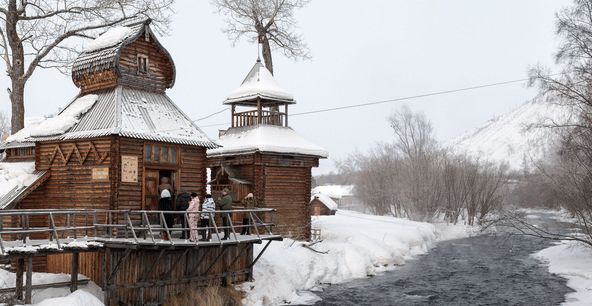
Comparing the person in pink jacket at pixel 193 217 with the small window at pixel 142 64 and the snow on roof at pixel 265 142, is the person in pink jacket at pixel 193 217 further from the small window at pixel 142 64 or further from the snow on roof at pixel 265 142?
the snow on roof at pixel 265 142

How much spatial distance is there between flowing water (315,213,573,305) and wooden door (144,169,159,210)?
315 inches

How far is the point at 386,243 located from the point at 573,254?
11257 millimetres

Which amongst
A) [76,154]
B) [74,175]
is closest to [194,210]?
[74,175]

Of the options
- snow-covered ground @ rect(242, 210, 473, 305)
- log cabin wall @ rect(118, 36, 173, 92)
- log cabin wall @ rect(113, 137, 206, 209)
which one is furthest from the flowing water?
log cabin wall @ rect(118, 36, 173, 92)

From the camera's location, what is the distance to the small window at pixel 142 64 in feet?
78.9

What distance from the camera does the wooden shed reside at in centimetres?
2095

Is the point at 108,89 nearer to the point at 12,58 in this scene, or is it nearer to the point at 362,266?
the point at 12,58

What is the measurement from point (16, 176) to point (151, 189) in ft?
18.4

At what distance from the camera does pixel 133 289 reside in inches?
781

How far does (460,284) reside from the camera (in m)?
27.6

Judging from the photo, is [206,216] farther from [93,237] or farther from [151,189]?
[93,237]

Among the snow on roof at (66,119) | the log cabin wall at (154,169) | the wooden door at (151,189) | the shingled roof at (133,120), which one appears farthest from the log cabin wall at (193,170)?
the snow on roof at (66,119)

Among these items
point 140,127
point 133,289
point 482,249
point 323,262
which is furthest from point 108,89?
point 482,249

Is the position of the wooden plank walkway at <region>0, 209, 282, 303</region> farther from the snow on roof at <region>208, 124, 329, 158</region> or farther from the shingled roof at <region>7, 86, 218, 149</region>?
the snow on roof at <region>208, 124, 329, 158</region>
